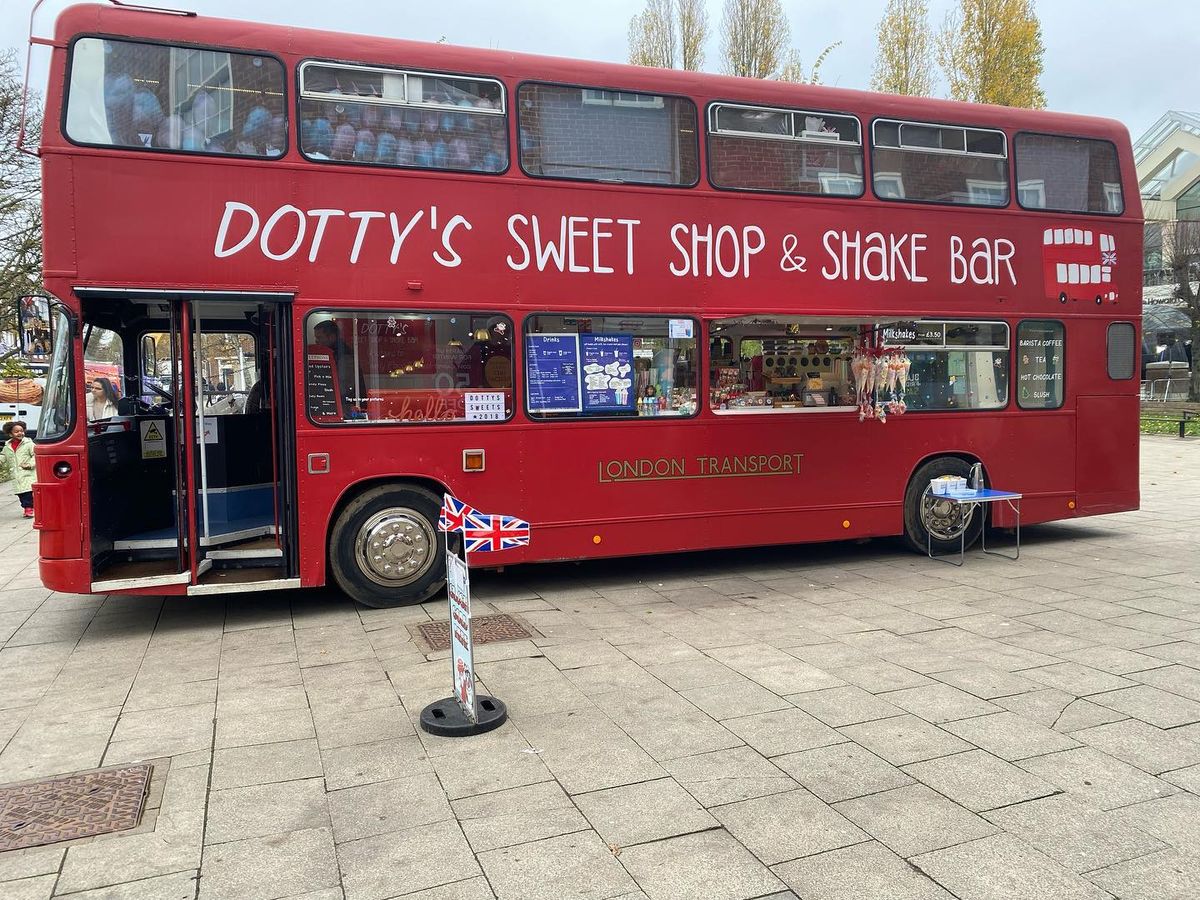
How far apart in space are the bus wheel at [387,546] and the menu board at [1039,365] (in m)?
Result: 6.31

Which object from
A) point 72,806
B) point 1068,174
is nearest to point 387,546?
point 72,806

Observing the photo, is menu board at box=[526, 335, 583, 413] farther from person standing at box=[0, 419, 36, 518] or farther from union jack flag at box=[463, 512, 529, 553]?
person standing at box=[0, 419, 36, 518]

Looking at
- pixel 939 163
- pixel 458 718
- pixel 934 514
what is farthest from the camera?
pixel 934 514

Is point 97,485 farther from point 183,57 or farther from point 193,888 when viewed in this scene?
point 193,888

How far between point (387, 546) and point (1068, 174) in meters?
8.02

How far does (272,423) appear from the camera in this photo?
745 centimetres

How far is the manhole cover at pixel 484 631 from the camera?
20.7ft

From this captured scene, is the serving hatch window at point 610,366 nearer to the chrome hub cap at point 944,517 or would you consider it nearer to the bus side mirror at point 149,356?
the chrome hub cap at point 944,517

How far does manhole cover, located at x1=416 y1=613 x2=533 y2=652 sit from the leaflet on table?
2.04 meters

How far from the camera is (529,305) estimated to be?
295 inches

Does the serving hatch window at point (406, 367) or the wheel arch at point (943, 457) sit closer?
the serving hatch window at point (406, 367)

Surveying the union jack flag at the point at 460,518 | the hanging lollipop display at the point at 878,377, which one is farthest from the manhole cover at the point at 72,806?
the hanging lollipop display at the point at 878,377

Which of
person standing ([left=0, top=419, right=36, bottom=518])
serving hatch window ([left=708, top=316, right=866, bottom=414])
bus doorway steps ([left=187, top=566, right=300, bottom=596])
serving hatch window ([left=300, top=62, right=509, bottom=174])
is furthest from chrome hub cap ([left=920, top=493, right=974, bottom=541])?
person standing ([left=0, top=419, right=36, bottom=518])

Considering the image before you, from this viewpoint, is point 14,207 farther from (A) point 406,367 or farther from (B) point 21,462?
(A) point 406,367
